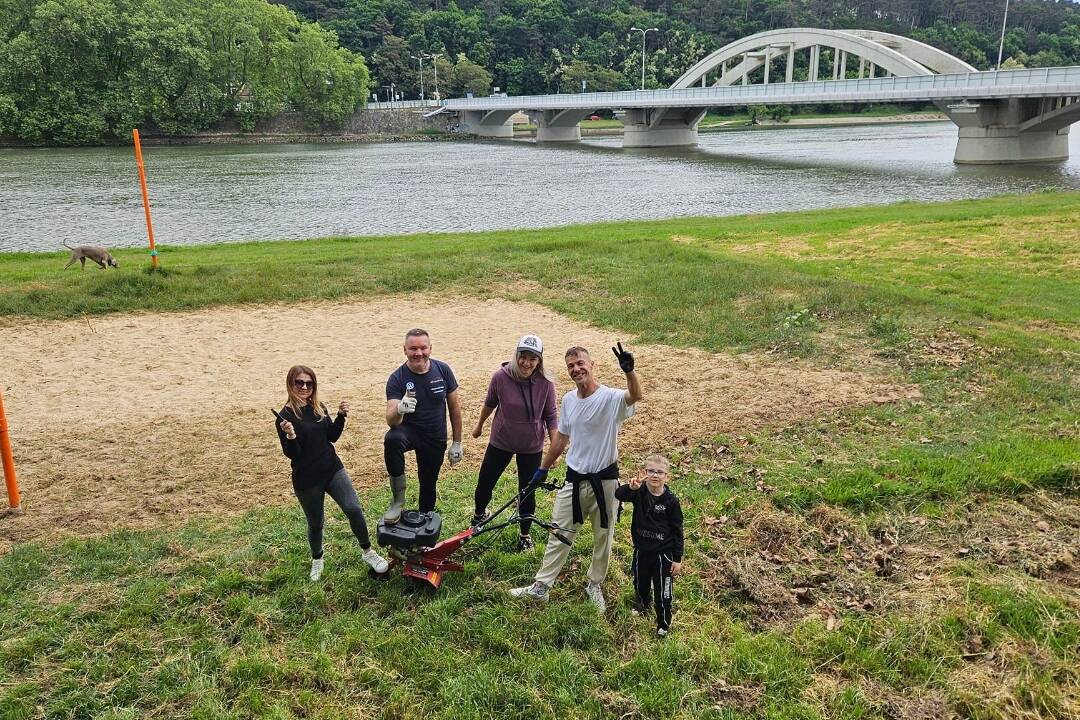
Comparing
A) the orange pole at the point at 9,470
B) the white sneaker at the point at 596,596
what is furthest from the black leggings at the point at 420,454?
the orange pole at the point at 9,470

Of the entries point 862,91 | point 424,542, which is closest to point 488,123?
point 862,91

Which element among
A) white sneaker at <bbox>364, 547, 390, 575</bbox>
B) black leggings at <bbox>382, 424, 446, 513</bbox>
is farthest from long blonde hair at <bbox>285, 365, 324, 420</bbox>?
white sneaker at <bbox>364, 547, 390, 575</bbox>

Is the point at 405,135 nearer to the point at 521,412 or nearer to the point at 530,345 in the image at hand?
the point at 521,412

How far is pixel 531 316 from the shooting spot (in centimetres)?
1314

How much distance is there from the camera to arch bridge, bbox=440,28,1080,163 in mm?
45188

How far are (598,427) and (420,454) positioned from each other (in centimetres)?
160

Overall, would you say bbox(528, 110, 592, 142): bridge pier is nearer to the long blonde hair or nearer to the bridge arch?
the bridge arch

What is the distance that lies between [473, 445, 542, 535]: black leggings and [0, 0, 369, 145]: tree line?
8002cm

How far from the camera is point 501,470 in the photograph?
19.3 feet

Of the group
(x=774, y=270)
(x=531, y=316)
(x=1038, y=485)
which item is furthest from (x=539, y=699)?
(x=774, y=270)

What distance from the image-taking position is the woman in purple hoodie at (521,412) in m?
5.50

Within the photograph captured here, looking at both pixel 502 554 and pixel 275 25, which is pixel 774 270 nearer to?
pixel 502 554

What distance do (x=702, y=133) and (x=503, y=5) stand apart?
76.7 m

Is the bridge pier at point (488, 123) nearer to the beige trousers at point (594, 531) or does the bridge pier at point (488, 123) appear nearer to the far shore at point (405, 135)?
the far shore at point (405, 135)
